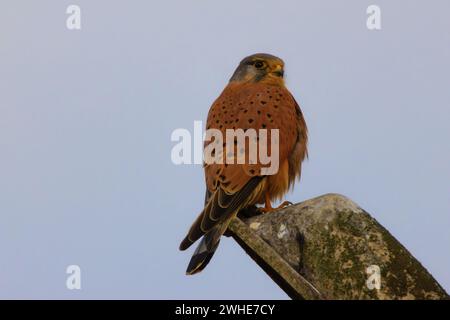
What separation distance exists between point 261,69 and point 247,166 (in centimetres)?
165

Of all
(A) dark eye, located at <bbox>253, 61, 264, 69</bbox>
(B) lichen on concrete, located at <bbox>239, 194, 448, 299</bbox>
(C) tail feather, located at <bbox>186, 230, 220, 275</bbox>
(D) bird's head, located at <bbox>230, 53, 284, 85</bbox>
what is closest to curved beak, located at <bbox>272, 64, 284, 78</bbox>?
(D) bird's head, located at <bbox>230, 53, 284, 85</bbox>

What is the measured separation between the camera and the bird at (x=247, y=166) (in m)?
5.63

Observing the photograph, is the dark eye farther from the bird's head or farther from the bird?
the bird

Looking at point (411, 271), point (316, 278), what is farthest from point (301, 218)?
point (411, 271)

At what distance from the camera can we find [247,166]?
6250 millimetres

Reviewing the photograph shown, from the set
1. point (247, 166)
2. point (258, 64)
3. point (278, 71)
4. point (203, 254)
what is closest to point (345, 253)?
point (203, 254)

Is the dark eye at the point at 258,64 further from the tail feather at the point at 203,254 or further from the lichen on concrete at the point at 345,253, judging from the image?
the lichen on concrete at the point at 345,253

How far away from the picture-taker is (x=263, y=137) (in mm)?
6344

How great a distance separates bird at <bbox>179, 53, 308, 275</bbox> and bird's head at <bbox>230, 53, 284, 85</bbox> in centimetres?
13

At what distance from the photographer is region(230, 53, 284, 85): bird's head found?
7.54 metres
